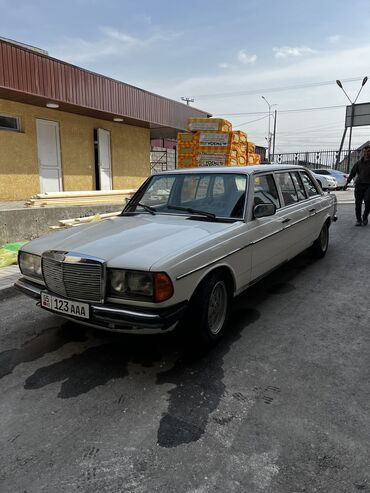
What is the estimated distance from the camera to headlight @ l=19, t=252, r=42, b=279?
11.1 feet

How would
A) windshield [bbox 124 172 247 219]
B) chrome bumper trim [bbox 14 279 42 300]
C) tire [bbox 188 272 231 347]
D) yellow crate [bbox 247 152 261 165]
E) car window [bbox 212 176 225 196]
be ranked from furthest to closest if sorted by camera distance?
yellow crate [bbox 247 152 261 165] → car window [bbox 212 176 225 196] → windshield [bbox 124 172 247 219] → chrome bumper trim [bbox 14 279 42 300] → tire [bbox 188 272 231 347]

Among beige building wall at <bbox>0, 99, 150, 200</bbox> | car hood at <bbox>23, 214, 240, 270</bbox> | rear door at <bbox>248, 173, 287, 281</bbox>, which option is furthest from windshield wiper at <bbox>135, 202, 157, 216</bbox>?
beige building wall at <bbox>0, 99, 150, 200</bbox>

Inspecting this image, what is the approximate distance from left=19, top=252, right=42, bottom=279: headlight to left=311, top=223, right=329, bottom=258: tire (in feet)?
14.0

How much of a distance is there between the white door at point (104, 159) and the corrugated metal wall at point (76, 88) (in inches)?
53.3

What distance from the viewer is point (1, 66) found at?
8.62m

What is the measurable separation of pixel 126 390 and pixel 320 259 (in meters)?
4.45

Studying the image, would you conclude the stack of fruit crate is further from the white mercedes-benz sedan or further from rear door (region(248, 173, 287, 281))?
rear door (region(248, 173, 287, 281))

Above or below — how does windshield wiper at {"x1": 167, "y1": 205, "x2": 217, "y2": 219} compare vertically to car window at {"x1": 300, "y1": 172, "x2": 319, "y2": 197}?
below

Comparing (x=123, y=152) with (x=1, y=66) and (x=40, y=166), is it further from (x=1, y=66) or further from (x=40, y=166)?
(x=1, y=66)

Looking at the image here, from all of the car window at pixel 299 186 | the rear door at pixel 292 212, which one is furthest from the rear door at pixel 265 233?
the car window at pixel 299 186

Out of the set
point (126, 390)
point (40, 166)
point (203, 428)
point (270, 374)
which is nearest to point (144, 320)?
point (126, 390)

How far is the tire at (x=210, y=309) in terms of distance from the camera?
3029 millimetres

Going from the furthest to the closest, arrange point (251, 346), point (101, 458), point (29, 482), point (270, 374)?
point (251, 346)
point (270, 374)
point (101, 458)
point (29, 482)

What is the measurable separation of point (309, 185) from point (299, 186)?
525mm
